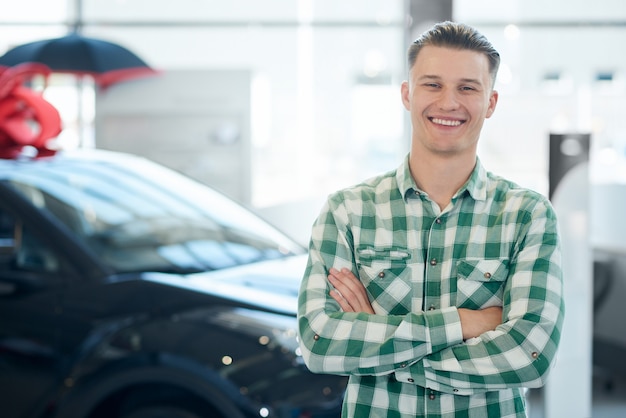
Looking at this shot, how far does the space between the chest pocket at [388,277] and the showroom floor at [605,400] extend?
11.9 feet

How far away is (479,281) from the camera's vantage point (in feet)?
6.34

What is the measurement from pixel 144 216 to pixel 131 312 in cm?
66

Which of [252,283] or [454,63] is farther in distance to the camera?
[252,283]

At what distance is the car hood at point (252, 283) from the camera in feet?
10.5

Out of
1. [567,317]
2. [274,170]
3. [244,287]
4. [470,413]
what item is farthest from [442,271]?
[274,170]

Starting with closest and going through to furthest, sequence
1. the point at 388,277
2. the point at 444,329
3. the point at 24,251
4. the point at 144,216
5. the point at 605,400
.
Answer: the point at 444,329 < the point at 388,277 < the point at 24,251 < the point at 144,216 < the point at 605,400

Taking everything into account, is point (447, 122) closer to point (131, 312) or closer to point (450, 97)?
point (450, 97)

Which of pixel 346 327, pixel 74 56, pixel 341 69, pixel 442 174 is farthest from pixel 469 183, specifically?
pixel 341 69

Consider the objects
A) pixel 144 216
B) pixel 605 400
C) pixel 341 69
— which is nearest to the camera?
pixel 144 216

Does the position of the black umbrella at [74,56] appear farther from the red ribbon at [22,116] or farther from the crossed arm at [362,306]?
the crossed arm at [362,306]

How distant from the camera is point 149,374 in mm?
3016

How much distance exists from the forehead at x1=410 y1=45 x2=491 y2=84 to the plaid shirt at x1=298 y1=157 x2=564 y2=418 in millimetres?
219

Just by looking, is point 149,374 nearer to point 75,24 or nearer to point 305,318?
point 305,318

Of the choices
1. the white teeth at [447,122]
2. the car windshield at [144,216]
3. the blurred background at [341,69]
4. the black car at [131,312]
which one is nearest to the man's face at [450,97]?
the white teeth at [447,122]
